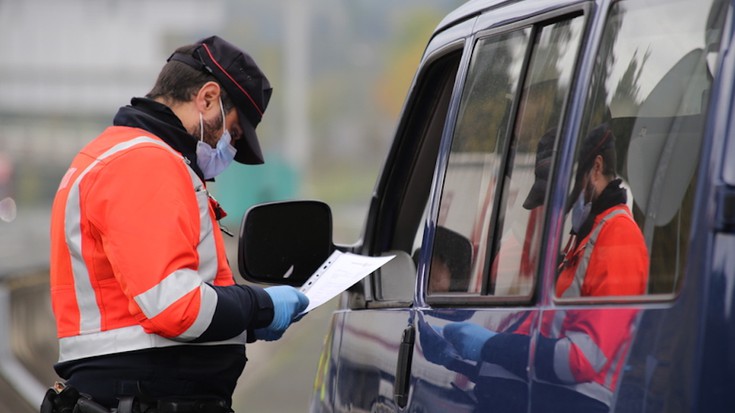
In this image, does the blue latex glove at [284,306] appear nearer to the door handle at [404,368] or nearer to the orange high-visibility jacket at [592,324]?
the door handle at [404,368]

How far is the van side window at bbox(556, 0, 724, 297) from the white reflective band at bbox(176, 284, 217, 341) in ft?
3.78

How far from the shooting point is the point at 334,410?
3912 millimetres

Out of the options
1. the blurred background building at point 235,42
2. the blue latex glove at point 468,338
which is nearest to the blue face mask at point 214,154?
the blue latex glove at point 468,338

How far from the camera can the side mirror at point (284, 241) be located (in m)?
3.73

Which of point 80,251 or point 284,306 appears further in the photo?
point 284,306

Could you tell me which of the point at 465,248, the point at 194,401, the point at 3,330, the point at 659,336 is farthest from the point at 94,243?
the point at 3,330

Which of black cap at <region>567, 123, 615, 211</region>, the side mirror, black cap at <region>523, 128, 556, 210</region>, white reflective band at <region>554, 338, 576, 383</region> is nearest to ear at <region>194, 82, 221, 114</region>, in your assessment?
the side mirror

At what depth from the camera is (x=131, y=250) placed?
320 centimetres

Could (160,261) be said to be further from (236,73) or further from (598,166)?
(598,166)

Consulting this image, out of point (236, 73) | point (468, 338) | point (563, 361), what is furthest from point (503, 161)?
A: point (236, 73)

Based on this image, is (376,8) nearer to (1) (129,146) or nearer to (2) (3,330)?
(2) (3,330)

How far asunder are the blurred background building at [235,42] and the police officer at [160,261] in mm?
37743

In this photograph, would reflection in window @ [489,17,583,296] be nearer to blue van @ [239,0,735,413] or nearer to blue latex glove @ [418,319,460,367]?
blue van @ [239,0,735,413]

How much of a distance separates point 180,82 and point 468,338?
1281 mm
